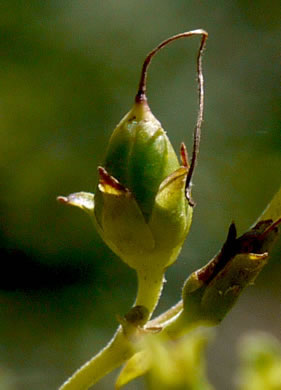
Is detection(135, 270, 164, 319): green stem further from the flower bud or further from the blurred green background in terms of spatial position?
the blurred green background

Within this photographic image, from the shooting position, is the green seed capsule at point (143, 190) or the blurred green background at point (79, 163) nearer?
the green seed capsule at point (143, 190)

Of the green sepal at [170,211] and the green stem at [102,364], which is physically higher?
the green sepal at [170,211]

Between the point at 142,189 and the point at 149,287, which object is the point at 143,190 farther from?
the point at 149,287

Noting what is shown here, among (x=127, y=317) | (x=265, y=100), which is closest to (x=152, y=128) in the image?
(x=127, y=317)

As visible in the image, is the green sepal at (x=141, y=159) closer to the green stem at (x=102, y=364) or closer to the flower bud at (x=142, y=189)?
the flower bud at (x=142, y=189)

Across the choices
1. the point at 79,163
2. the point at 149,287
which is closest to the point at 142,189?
the point at 149,287

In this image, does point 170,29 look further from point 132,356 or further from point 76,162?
point 132,356

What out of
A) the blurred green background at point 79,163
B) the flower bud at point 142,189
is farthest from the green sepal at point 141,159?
the blurred green background at point 79,163
